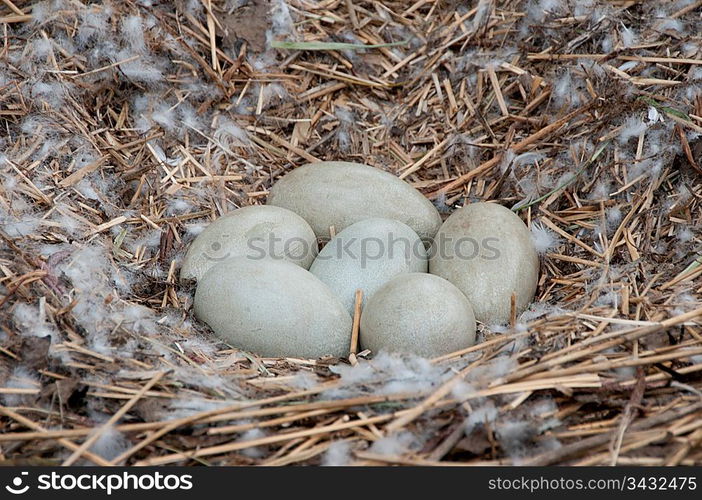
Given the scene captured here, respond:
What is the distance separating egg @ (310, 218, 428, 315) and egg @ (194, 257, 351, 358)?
0.33 ft

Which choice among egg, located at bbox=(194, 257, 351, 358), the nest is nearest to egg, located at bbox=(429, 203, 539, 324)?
the nest

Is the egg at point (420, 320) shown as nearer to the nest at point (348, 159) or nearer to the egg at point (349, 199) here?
the nest at point (348, 159)

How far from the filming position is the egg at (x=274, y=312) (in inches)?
81.0

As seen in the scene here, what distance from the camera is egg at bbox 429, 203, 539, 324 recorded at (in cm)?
221

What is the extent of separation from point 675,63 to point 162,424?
6.51ft

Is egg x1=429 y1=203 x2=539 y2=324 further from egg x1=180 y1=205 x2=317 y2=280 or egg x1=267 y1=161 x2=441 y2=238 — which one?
egg x1=180 y1=205 x2=317 y2=280

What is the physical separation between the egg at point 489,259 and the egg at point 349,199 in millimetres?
155

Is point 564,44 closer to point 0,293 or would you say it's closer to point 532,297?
point 532,297

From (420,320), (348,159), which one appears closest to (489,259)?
(420,320)

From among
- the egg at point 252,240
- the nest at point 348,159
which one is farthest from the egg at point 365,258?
the nest at point 348,159

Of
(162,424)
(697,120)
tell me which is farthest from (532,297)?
(162,424)

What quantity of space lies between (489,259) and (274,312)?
65cm

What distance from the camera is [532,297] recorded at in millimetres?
2303
